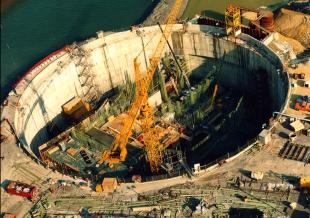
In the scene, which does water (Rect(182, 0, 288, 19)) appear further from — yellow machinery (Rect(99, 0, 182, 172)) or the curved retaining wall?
yellow machinery (Rect(99, 0, 182, 172))

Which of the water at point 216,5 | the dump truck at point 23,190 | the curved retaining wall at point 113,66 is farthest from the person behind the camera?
the water at point 216,5

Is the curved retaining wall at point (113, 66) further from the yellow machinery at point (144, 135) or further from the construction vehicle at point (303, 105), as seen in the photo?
the yellow machinery at point (144, 135)

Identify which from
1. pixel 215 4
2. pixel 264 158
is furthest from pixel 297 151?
pixel 215 4

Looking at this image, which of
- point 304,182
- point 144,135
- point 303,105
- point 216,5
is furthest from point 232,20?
point 304,182

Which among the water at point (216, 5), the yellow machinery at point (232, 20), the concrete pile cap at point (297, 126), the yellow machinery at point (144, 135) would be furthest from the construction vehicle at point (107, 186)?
the water at point (216, 5)

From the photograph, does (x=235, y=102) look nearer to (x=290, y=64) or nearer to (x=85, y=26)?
(x=290, y=64)

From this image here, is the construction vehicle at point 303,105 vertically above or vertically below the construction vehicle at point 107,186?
above

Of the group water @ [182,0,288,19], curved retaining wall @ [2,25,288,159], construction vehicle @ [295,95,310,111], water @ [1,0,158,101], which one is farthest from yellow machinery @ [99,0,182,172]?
water @ [182,0,288,19]
